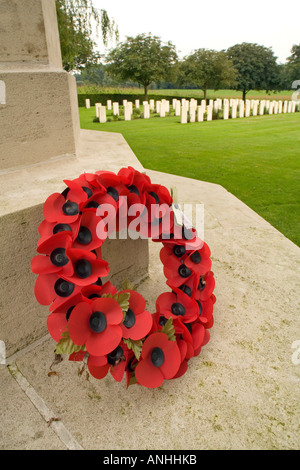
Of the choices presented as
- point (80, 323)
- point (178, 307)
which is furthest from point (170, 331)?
point (80, 323)

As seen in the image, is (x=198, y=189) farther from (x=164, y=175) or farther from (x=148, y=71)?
(x=148, y=71)

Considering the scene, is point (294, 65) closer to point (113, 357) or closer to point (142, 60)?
point (142, 60)

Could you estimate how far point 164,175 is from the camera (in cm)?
508

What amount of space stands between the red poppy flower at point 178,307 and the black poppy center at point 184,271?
0.10 m

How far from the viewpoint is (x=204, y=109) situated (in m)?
16.4

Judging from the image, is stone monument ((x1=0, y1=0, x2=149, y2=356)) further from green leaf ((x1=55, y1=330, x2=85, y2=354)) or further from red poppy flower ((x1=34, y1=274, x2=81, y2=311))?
green leaf ((x1=55, y1=330, x2=85, y2=354))

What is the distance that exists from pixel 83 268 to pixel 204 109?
1684 cm

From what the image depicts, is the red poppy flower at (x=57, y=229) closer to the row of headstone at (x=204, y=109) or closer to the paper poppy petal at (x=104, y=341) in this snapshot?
the paper poppy petal at (x=104, y=341)

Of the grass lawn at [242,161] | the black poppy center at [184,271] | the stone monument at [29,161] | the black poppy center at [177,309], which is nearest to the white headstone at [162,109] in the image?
the grass lawn at [242,161]

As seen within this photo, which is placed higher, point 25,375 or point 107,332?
point 107,332
